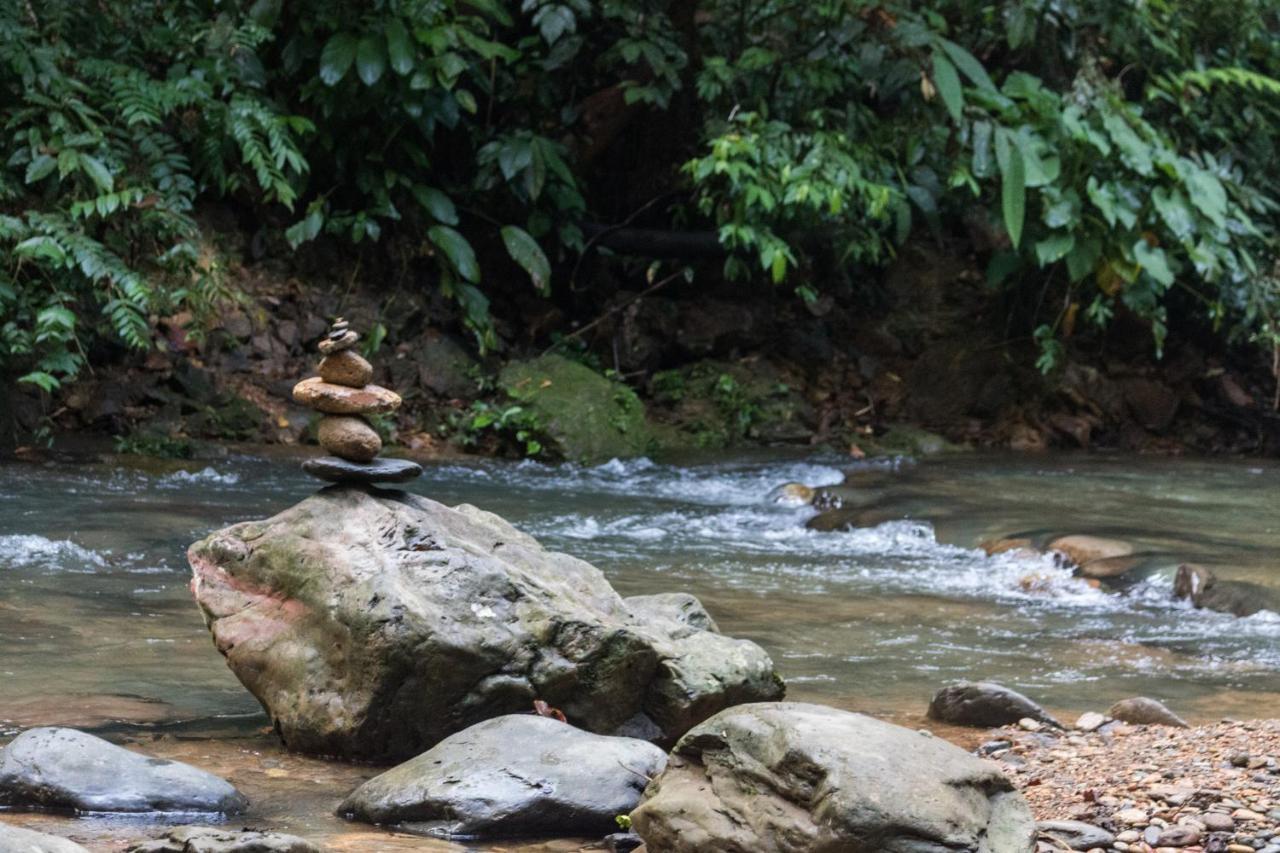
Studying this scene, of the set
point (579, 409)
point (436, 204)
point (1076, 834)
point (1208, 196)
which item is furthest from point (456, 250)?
point (1076, 834)

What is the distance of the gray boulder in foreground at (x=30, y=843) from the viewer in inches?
87.4

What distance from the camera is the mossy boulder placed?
920cm

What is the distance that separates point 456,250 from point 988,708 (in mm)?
6449

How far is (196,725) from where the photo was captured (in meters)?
3.53

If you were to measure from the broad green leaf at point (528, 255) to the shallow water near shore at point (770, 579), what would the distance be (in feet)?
4.58

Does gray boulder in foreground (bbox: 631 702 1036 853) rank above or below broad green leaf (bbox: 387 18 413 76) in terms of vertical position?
below

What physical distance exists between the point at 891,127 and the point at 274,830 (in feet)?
27.2

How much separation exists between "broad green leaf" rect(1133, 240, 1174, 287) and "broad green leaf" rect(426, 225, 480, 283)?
14.1ft

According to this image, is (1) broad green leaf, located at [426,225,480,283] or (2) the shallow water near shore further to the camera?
(1) broad green leaf, located at [426,225,480,283]

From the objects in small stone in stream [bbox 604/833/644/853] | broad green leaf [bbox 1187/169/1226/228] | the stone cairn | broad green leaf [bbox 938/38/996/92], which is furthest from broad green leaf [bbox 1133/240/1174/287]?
small stone in stream [bbox 604/833/644/853]

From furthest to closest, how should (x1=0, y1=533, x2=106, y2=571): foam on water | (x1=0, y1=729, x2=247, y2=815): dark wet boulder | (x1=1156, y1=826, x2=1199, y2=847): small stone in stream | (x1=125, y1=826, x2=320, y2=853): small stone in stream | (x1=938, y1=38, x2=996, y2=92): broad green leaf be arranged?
(x1=938, y1=38, x2=996, y2=92): broad green leaf < (x1=0, y1=533, x2=106, y2=571): foam on water < (x1=0, y1=729, x2=247, y2=815): dark wet boulder < (x1=1156, y1=826, x2=1199, y2=847): small stone in stream < (x1=125, y1=826, x2=320, y2=853): small stone in stream

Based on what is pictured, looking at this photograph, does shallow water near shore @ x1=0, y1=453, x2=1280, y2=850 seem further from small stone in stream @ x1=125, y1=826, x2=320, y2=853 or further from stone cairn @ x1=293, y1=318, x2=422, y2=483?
stone cairn @ x1=293, y1=318, x2=422, y2=483

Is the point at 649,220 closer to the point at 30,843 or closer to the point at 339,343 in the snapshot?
the point at 339,343

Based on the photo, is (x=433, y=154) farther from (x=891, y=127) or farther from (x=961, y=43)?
(x=961, y=43)
